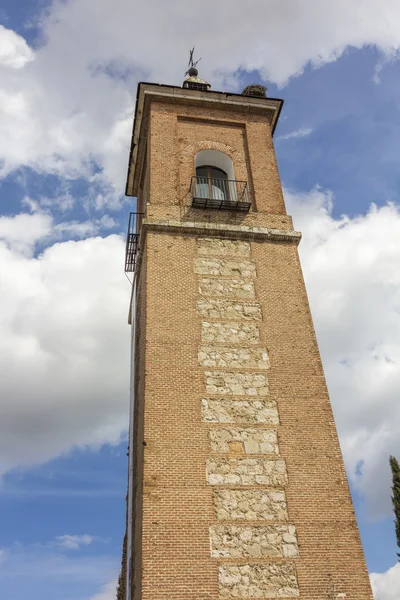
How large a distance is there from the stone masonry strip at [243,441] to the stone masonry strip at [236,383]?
0.84 metres

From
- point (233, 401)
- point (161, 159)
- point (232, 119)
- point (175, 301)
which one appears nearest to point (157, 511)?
point (233, 401)

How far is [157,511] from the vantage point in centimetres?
958

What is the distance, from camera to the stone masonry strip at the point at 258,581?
9117mm

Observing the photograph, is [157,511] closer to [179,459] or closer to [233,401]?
[179,459]

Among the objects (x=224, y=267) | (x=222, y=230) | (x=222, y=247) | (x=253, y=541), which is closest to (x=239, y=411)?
(x=253, y=541)

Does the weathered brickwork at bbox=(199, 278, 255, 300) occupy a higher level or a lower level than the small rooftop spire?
lower

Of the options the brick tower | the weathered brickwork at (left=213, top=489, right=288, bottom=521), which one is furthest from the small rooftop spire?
the weathered brickwork at (left=213, top=489, right=288, bottom=521)

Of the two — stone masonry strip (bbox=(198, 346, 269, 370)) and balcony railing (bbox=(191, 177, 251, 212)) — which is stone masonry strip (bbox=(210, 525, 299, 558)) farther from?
balcony railing (bbox=(191, 177, 251, 212))

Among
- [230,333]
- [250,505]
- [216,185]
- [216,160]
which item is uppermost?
[216,160]

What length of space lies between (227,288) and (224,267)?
64 cm

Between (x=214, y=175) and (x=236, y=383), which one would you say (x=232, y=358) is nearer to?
(x=236, y=383)

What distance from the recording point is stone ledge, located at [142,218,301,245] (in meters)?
13.4

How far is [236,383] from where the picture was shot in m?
11.4

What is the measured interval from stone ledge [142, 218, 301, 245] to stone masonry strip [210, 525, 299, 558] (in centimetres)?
721
